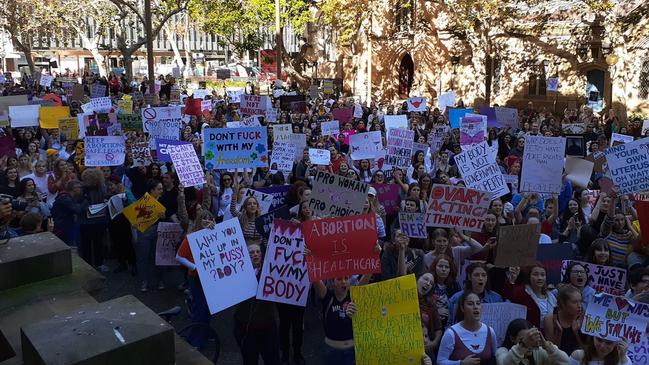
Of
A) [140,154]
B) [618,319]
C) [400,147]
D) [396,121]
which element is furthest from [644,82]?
[618,319]

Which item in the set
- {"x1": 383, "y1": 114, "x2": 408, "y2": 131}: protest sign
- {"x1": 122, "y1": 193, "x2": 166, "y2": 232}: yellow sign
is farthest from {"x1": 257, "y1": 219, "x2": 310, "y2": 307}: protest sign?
{"x1": 383, "y1": 114, "x2": 408, "y2": 131}: protest sign

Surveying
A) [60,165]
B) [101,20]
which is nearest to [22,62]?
[101,20]

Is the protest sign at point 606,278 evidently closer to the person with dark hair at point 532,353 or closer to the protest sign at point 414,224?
the protest sign at point 414,224

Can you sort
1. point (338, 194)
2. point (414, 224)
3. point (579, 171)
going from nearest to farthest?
1. point (338, 194)
2. point (414, 224)
3. point (579, 171)

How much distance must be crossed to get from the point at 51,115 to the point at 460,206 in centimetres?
1092

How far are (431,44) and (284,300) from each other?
2922 cm

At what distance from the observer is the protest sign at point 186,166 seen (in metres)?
8.97

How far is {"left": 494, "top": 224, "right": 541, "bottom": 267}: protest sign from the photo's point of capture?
227 inches

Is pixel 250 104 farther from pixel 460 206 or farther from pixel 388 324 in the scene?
pixel 388 324

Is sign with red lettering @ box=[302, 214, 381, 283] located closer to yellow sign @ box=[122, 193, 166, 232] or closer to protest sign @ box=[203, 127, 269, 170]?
Answer: yellow sign @ box=[122, 193, 166, 232]

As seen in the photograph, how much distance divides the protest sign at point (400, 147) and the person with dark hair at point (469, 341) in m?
5.96

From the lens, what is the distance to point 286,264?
5.72 m

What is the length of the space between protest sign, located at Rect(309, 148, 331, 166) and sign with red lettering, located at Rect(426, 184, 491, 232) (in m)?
4.40

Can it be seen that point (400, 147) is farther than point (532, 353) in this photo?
Yes
